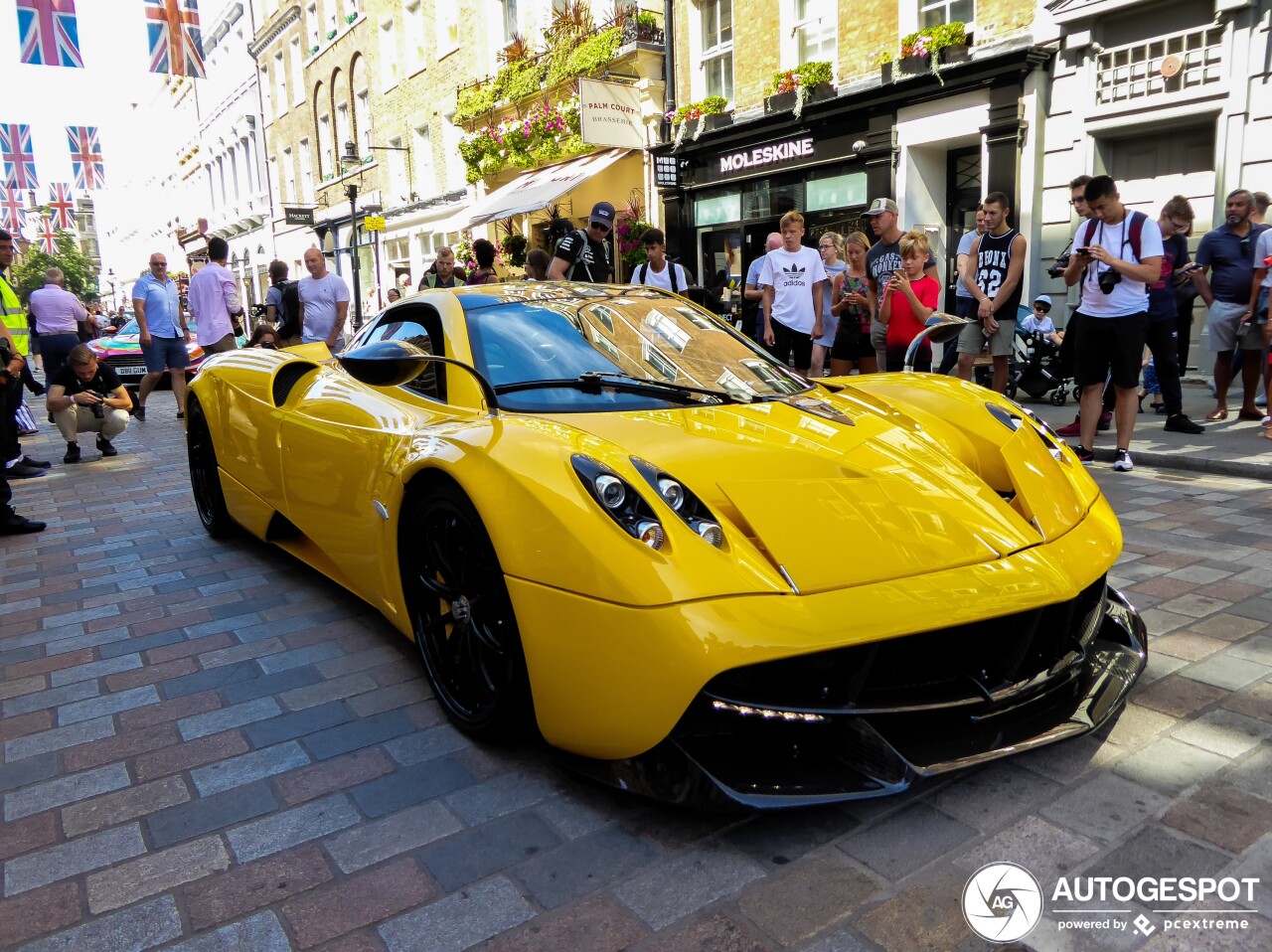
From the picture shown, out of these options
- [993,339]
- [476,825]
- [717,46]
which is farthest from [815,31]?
[476,825]

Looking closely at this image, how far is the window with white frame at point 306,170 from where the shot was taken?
32.5 m

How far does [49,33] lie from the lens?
1811 cm

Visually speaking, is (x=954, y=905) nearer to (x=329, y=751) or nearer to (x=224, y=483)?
(x=329, y=751)

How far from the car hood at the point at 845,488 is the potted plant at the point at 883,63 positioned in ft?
34.6

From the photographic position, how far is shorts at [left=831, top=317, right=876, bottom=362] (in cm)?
671

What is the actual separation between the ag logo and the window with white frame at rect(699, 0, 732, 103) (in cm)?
1470

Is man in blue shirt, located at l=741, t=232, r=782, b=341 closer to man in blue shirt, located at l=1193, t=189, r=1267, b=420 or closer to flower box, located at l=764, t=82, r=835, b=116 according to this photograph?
man in blue shirt, located at l=1193, t=189, r=1267, b=420

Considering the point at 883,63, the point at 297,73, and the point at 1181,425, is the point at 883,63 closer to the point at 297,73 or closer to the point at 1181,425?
the point at 1181,425

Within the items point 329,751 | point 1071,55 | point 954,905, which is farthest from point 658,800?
point 1071,55

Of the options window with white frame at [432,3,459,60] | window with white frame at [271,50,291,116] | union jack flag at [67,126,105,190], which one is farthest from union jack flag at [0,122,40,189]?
window with white frame at [432,3,459,60]

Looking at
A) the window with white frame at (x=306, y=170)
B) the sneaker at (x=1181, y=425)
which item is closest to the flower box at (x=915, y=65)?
the sneaker at (x=1181, y=425)

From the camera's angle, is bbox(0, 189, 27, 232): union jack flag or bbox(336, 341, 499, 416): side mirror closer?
bbox(336, 341, 499, 416): side mirror

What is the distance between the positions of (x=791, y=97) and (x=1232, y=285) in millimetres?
7760

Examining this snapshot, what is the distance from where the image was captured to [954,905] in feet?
5.58
